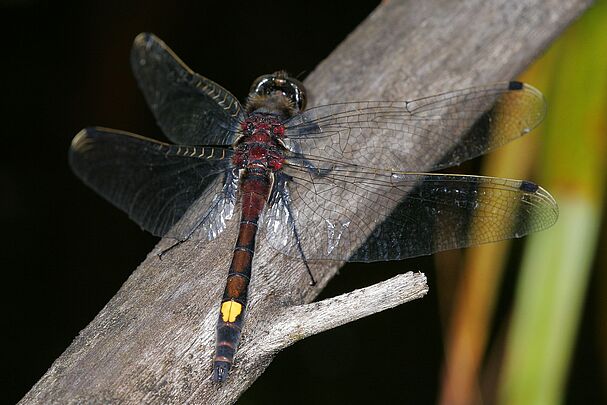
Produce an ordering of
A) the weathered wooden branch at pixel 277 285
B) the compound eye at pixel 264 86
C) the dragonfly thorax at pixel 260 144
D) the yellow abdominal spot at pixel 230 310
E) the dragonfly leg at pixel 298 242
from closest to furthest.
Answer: the weathered wooden branch at pixel 277 285
the yellow abdominal spot at pixel 230 310
the dragonfly leg at pixel 298 242
the dragonfly thorax at pixel 260 144
the compound eye at pixel 264 86

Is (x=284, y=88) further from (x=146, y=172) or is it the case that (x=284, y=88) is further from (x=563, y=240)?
(x=563, y=240)

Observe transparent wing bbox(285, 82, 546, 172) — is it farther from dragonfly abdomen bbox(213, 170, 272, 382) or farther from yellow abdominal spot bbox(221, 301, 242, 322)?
yellow abdominal spot bbox(221, 301, 242, 322)

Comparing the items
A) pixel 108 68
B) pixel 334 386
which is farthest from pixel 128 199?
pixel 108 68

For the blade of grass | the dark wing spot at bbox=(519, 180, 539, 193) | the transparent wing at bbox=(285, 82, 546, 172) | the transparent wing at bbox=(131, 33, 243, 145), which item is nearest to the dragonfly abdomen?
the transparent wing at bbox=(285, 82, 546, 172)

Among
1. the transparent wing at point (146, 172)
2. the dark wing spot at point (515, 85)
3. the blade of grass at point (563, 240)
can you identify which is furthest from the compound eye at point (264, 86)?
the blade of grass at point (563, 240)

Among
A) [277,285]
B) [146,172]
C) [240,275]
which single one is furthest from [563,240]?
[146,172]

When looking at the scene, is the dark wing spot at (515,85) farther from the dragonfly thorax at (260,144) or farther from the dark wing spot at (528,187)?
the dragonfly thorax at (260,144)

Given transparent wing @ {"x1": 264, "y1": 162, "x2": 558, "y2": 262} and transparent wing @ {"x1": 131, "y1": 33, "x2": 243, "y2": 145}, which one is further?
transparent wing @ {"x1": 131, "y1": 33, "x2": 243, "y2": 145}
